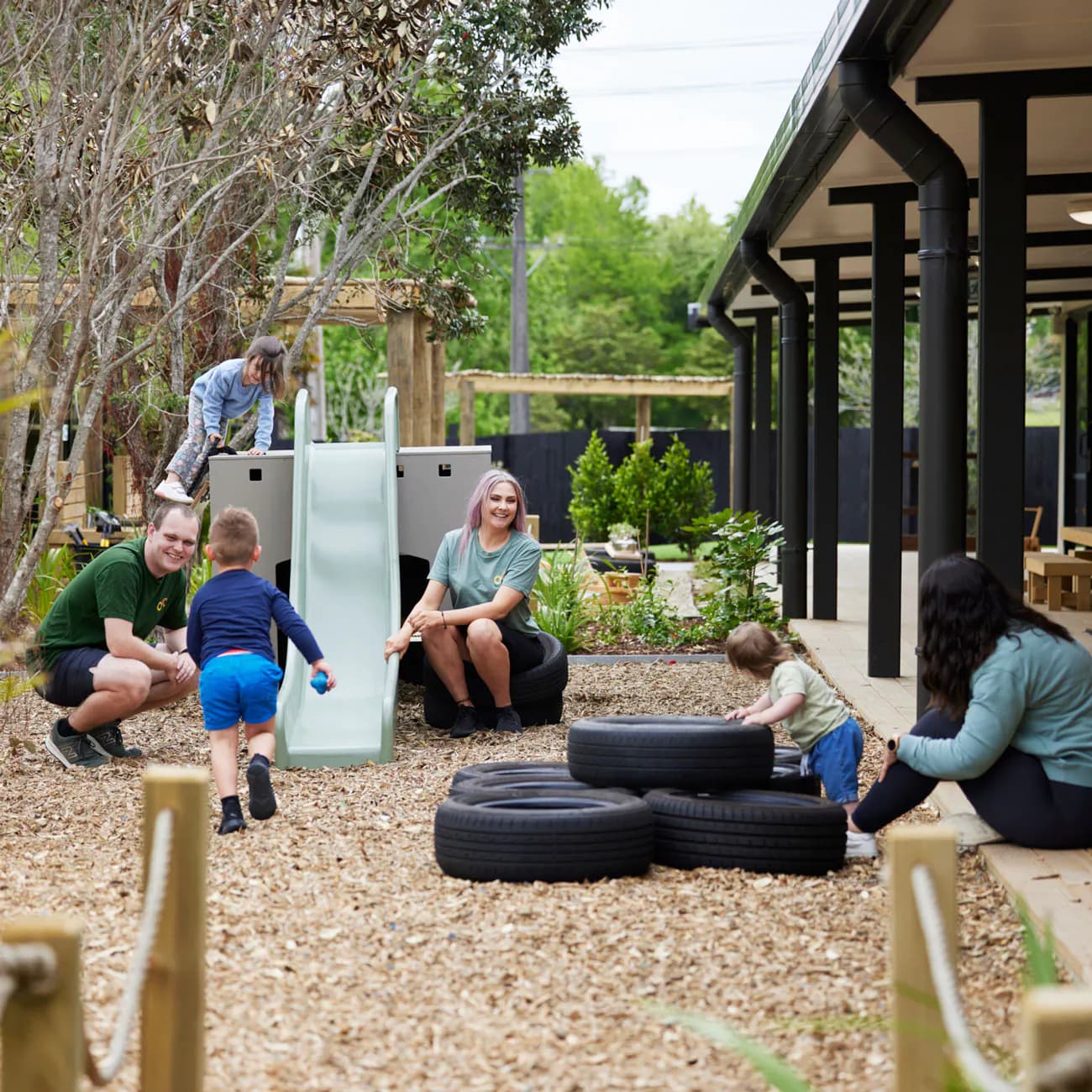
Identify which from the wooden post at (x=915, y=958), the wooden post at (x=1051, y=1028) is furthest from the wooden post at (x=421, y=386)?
the wooden post at (x=1051, y=1028)

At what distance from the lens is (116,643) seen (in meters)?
5.70

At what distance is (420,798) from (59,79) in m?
3.17

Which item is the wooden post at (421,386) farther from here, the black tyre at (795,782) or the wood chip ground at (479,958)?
the black tyre at (795,782)

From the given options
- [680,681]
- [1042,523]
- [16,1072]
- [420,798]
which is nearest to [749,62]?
[1042,523]

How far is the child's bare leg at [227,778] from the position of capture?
4758 mm

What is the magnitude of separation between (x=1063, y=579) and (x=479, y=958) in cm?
891

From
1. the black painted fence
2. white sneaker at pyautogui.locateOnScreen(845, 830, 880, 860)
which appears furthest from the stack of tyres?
the black painted fence

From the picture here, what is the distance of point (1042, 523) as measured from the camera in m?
22.5

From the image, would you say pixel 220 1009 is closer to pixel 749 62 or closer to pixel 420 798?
pixel 420 798

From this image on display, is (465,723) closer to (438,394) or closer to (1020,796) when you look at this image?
(1020,796)

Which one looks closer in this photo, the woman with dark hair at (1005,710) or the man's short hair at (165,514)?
the woman with dark hair at (1005,710)

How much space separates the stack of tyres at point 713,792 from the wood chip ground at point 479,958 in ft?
0.23

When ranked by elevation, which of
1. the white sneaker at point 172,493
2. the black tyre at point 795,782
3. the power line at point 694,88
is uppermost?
the power line at point 694,88

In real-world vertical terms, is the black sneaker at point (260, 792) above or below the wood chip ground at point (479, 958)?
above
